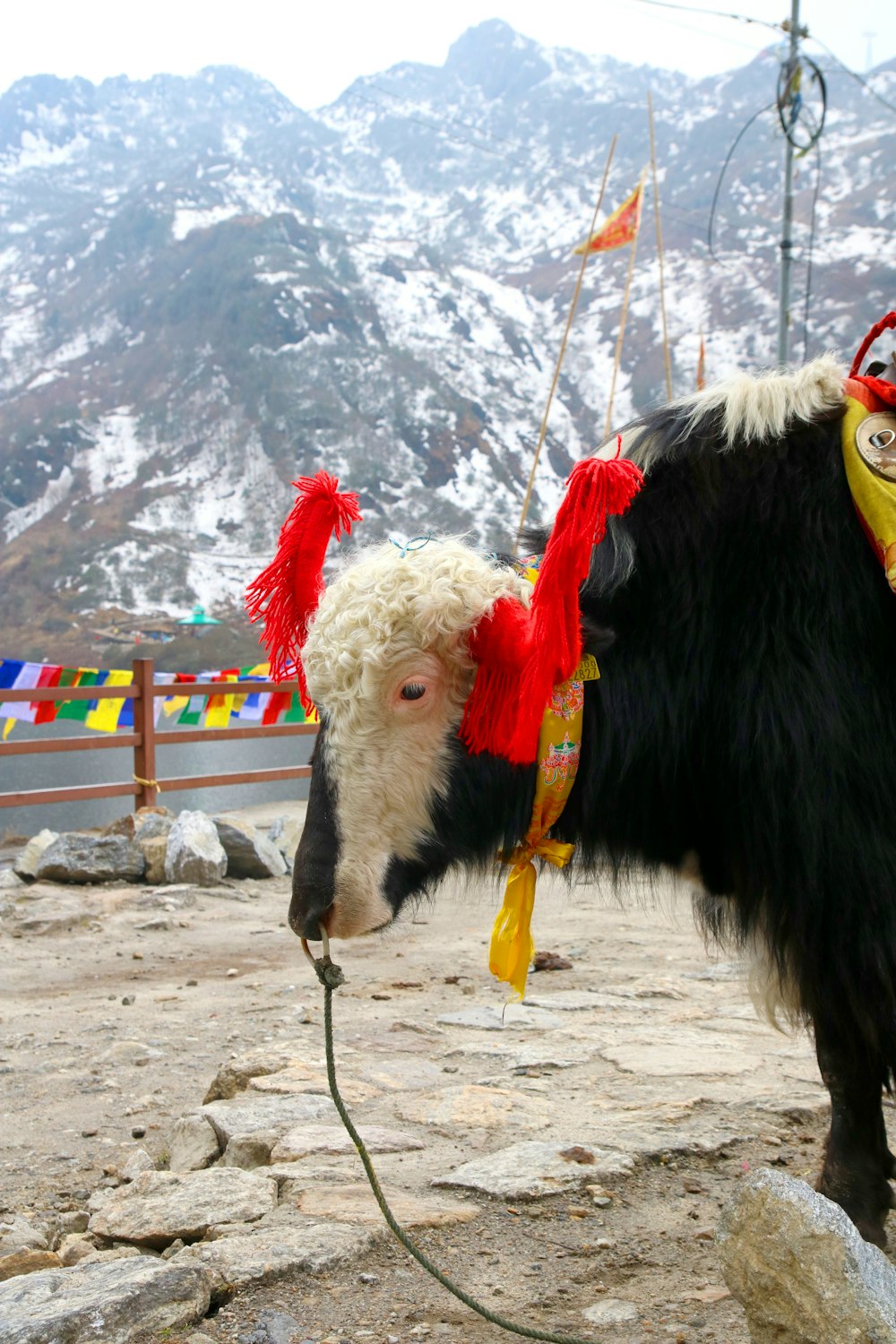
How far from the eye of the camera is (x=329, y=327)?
71.2 m

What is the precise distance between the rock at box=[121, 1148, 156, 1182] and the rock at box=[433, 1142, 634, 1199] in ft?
2.47

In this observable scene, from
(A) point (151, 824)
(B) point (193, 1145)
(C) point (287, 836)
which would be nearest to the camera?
(B) point (193, 1145)

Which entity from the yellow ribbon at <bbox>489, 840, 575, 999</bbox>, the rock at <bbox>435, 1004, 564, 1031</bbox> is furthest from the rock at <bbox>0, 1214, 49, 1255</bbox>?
the rock at <bbox>435, 1004, 564, 1031</bbox>

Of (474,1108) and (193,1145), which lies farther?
(474,1108)

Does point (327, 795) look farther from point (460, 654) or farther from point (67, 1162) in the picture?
point (67, 1162)

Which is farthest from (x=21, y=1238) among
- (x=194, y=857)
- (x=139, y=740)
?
(x=139, y=740)

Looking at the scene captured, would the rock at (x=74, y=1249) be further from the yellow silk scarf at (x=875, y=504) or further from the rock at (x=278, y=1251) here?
the yellow silk scarf at (x=875, y=504)

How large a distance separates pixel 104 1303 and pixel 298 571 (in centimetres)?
127

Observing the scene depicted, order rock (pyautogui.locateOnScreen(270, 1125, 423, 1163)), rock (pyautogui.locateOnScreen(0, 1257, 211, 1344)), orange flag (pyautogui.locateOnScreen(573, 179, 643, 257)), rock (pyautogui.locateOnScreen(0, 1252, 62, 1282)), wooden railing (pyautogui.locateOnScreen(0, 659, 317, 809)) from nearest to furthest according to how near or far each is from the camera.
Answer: rock (pyautogui.locateOnScreen(0, 1257, 211, 1344)), rock (pyautogui.locateOnScreen(0, 1252, 62, 1282)), rock (pyautogui.locateOnScreen(270, 1125, 423, 1163)), wooden railing (pyautogui.locateOnScreen(0, 659, 317, 809)), orange flag (pyautogui.locateOnScreen(573, 179, 643, 257))

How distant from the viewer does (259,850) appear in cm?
701

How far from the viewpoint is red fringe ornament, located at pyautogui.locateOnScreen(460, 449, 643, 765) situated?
1.72 meters

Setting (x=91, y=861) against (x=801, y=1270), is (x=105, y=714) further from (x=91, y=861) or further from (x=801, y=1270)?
(x=801, y=1270)

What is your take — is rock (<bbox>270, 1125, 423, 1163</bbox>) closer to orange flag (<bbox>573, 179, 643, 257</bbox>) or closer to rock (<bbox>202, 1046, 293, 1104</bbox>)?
rock (<bbox>202, 1046, 293, 1104</bbox>)

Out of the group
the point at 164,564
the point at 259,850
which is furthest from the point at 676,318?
the point at 259,850
